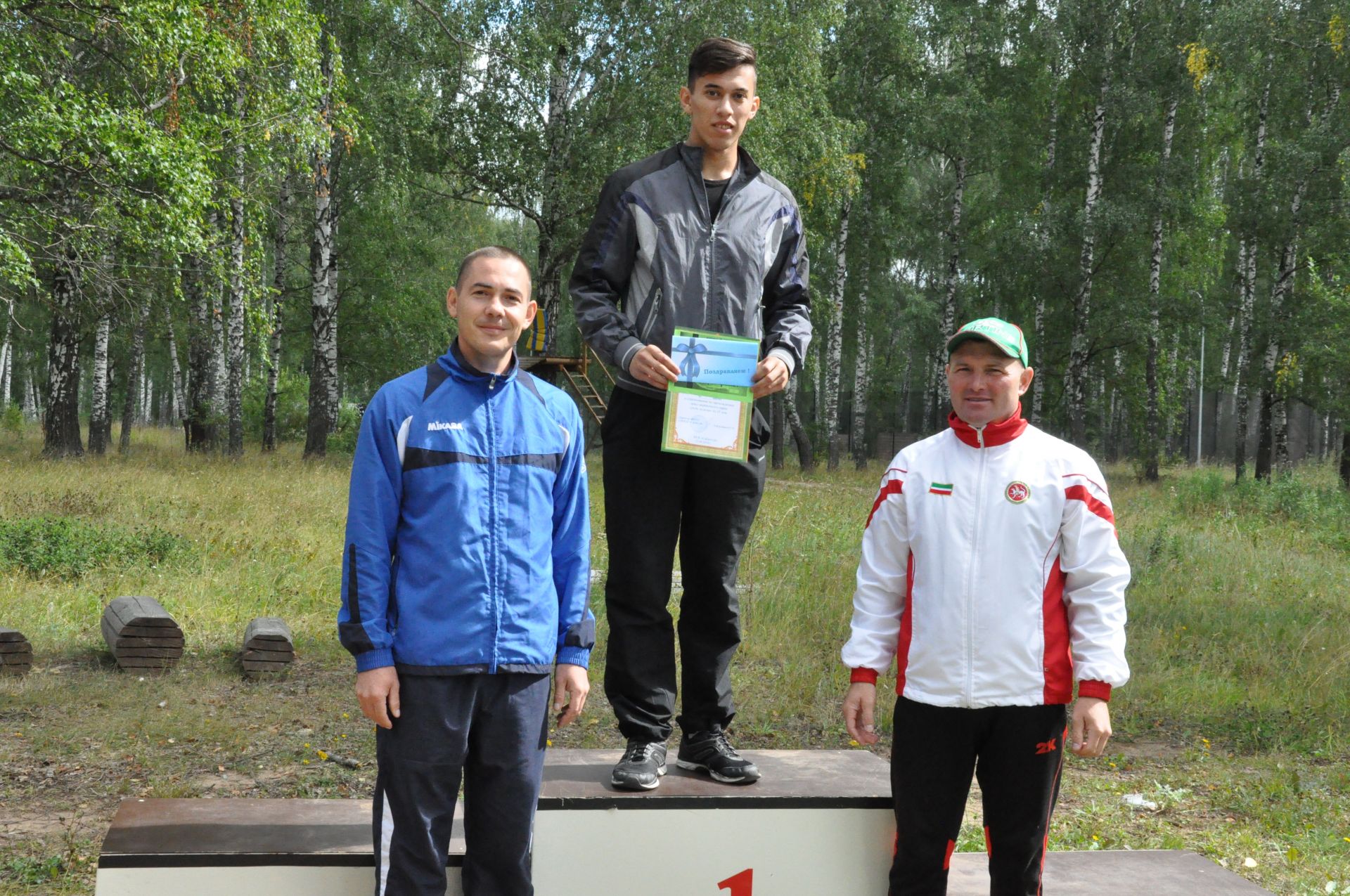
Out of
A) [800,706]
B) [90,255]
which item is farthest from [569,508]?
[90,255]

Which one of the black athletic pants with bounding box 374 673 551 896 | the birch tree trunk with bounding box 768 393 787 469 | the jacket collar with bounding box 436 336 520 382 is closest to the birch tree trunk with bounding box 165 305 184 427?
the birch tree trunk with bounding box 768 393 787 469

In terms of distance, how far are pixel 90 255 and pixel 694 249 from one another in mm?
9115

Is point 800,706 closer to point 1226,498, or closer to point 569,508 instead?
point 569,508

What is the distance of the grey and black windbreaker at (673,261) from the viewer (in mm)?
3090

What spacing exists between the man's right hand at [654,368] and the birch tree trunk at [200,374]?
50.3 ft

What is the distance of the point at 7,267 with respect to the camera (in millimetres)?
7863

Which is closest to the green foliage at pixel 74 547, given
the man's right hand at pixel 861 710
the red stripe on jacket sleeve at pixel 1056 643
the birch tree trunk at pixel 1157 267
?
the man's right hand at pixel 861 710

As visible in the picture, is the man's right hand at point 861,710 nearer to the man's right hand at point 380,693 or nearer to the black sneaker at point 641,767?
the black sneaker at point 641,767

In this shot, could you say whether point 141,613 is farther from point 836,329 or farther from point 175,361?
point 175,361

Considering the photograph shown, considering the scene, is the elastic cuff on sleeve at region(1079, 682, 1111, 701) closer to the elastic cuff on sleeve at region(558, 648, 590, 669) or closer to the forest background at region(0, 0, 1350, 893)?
the elastic cuff on sleeve at region(558, 648, 590, 669)

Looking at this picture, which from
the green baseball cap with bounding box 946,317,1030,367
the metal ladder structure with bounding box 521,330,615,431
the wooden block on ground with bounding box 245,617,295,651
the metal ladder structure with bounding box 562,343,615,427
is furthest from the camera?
the metal ladder structure with bounding box 562,343,615,427

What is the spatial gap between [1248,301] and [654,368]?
21619 millimetres

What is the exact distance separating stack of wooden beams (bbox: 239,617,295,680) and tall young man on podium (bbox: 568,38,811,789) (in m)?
3.79

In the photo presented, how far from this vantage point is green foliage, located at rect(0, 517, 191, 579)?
8.02 meters
